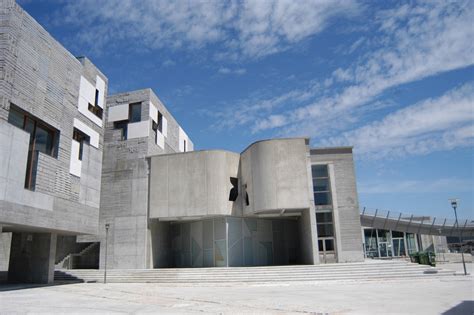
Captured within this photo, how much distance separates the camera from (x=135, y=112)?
33406mm

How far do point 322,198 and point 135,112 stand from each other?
1803 centimetres

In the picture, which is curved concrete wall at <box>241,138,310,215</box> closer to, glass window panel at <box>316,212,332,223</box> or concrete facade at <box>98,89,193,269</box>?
glass window panel at <box>316,212,332,223</box>

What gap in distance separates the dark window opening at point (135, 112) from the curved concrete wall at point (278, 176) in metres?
11.6

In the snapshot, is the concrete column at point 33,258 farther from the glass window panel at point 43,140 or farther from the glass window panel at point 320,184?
the glass window panel at point 320,184

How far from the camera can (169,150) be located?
37.5 metres

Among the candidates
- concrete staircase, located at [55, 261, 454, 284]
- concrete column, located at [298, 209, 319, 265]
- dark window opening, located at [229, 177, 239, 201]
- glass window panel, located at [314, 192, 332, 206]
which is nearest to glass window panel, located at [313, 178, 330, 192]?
glass window panel, located at [314, 192, 332, 206]

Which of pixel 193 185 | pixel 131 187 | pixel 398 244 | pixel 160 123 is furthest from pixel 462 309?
pixel 398 244

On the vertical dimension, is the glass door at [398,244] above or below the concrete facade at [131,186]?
below

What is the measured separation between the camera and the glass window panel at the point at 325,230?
2903 centimetres

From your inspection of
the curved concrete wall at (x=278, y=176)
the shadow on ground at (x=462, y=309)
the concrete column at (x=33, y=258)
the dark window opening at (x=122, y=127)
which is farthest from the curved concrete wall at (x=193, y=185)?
the shadow on ground at (x=462, y=309)

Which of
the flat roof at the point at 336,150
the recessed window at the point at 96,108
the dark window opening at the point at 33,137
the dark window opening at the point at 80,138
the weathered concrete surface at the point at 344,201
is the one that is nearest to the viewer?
the dark window opening at the point at 33,137

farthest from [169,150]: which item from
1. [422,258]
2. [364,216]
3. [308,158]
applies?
[422,258]

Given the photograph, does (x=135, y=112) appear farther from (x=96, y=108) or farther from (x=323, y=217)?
(x=323, y=217)

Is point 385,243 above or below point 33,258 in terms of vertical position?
above
